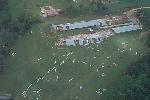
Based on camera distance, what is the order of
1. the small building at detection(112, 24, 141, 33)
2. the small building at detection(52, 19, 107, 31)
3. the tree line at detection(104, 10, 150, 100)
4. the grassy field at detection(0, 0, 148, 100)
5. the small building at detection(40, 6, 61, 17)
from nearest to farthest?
the tree line at detection(104, 10, 150, 100), the grassy field at detection(0, 0, 148, 100), the small building at detection(112, 24, 141, 33), the small building at detection(52, 19, 107, 31), the small building at detection(40, 6, 61, 17)

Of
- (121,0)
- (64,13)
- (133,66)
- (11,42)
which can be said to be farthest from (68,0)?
(133,66)

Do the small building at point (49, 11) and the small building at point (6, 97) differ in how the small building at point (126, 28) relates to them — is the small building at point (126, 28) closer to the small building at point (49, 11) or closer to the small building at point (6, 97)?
the small building at point (49, 11)

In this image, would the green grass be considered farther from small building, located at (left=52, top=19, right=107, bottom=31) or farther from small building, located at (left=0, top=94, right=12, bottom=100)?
small building, located at (left=52, top=19, right=107, bottom=31)

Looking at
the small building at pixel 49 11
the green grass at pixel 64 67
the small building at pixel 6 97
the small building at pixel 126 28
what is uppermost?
the small building at pixel 49 11

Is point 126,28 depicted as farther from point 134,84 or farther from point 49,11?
point 134,84

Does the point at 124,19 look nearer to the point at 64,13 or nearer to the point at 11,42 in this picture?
the point at 64,13

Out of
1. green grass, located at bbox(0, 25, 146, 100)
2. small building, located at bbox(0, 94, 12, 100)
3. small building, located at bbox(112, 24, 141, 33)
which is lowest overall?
small building, located at bbox(0, 94, 12, 100)

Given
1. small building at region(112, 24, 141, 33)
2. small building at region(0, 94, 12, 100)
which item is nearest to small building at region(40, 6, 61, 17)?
small building at region(112, 24, 141, 33)

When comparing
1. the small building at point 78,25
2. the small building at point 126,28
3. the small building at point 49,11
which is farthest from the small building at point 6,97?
the small building at point 126,28

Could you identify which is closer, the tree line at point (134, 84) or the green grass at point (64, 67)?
the tree line at point (134, 84)

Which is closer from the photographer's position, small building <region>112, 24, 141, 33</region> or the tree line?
the tree line
